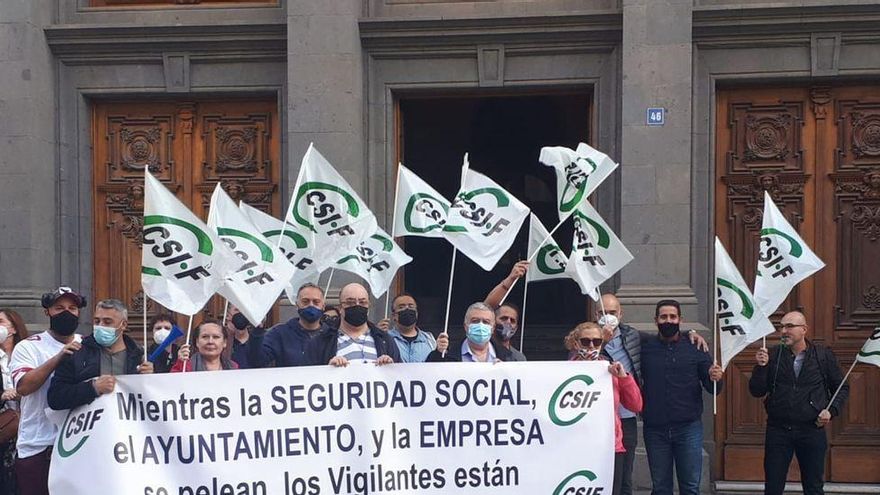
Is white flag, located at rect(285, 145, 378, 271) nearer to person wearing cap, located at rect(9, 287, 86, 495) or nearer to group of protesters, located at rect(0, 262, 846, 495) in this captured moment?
group of protesters, located at rect(0, 262, 846, 495)

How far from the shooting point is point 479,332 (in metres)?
7.64

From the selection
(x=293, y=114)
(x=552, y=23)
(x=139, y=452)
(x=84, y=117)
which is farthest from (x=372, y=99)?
(x=139, y=452)

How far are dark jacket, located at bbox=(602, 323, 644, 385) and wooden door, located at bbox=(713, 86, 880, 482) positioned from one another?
2.86 metres

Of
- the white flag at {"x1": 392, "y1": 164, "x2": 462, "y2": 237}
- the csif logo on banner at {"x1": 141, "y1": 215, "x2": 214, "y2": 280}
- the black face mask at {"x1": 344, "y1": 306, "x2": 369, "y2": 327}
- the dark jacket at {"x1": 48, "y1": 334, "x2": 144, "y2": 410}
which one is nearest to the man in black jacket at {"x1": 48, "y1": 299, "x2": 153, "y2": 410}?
the dark jacket at {"x1": 48, "y1": 334, "x2": 144, "y2": 410}

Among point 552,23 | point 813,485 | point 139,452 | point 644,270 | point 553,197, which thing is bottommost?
point 813,485

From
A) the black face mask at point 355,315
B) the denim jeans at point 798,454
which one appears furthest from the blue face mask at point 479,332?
the denim jeans at point 798,454

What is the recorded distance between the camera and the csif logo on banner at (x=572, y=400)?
7.46 meters

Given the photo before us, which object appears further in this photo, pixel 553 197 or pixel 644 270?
pixel 553 197

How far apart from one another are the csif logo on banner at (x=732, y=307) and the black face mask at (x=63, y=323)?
189 inches

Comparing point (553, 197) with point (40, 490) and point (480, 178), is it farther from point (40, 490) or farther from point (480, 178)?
point (40, 490)

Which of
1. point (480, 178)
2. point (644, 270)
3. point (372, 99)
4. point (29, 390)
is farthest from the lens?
point (372, 99)

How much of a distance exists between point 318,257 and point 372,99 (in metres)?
3.39

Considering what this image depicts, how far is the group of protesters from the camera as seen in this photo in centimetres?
697

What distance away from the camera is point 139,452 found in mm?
6945
